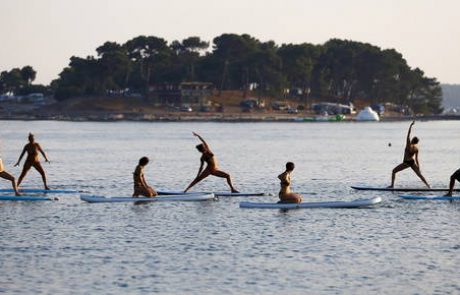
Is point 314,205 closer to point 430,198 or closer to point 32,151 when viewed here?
point 430,198

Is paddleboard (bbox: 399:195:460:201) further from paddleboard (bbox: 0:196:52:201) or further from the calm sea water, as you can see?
paddleboard (bbox: 0:196:52:201)

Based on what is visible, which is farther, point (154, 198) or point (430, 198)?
point (430, 198)

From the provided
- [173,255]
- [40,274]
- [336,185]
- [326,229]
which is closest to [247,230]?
[326,229]

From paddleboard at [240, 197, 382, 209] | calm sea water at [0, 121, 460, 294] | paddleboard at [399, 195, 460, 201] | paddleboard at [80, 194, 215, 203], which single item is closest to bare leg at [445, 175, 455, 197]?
paddleboard at [399, 195, 460, 201]

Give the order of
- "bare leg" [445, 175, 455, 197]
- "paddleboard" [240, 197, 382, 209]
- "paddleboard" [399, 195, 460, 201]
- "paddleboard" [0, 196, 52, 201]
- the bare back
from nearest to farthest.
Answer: "paddleboard" [240, 197, 382, 209] < "bare leg" [445, 175, 455, 197] < "paddleboard" [0, 196, 52, 201] < "paddleboard" [399, 195, 460, 201] < the bare back

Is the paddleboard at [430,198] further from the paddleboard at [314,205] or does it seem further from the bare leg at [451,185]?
the paddleboard at [314,205]

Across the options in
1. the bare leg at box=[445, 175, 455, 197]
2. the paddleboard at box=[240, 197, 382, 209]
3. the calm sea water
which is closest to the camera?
the calm sea water

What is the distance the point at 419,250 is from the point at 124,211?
1245 cm

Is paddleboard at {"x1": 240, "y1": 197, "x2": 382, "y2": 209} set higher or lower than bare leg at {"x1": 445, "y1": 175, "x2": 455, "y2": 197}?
lower

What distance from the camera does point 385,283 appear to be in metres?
23.7

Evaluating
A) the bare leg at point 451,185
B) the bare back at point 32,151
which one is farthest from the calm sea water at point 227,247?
the bare back at point 32,151

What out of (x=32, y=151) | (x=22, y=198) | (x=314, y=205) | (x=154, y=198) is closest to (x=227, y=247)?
(x=314, y=205)

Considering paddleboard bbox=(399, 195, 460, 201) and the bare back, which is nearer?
paddleboard bbox=(399, 195, 460, 201)

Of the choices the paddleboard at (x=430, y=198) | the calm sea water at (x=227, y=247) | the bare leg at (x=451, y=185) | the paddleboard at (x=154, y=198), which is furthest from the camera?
the paddleboard at (x=430, y=198)
